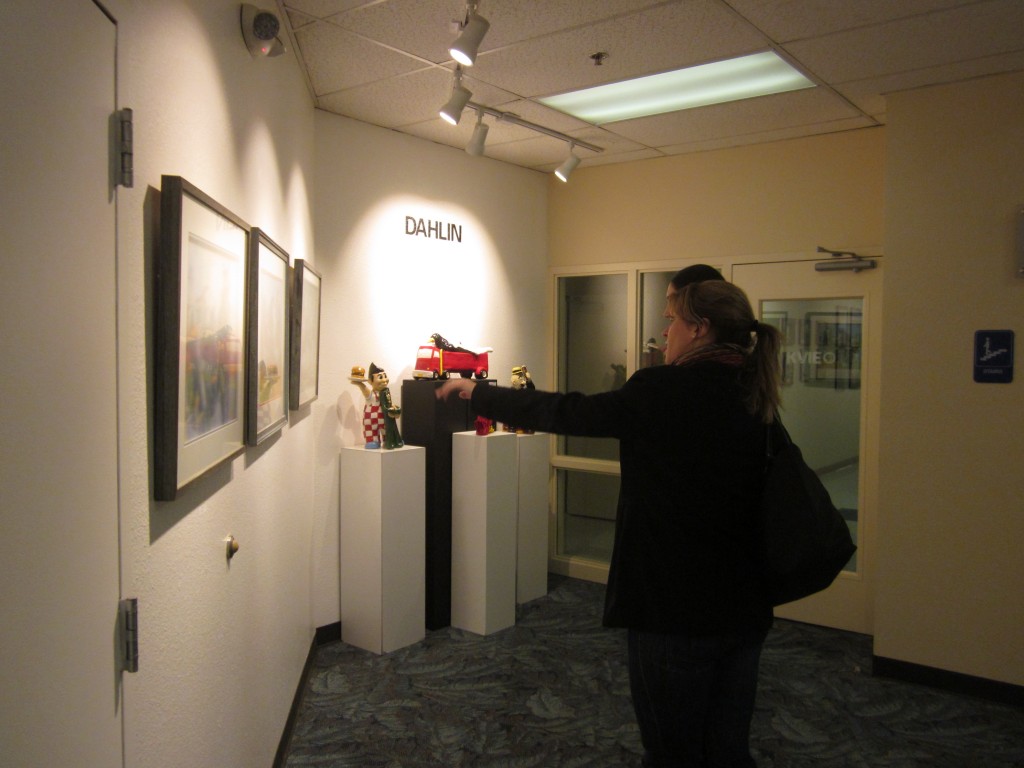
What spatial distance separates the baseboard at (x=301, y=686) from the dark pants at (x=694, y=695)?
1.57m

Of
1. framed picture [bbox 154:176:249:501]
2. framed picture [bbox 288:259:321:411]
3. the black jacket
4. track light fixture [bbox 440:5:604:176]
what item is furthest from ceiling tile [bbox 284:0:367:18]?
the black jacket

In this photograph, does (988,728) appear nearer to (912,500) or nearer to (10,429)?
(912,500)

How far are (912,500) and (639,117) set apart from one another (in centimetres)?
235

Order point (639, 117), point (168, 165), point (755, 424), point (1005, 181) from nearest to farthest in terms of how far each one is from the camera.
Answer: point (168, 165)
point (755, 424)
point (1005, 181)
point (639, 117)

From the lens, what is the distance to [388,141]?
13.9 feet

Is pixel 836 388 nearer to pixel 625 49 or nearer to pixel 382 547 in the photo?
pixel 625 49

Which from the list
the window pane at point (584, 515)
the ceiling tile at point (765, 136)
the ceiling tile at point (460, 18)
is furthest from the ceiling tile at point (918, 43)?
the window pane at point (584, 515)

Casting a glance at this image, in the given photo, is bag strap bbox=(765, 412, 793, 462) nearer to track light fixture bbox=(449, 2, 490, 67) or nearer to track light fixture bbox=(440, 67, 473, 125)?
track light fixture bbox=(449, 2, 490, 67)

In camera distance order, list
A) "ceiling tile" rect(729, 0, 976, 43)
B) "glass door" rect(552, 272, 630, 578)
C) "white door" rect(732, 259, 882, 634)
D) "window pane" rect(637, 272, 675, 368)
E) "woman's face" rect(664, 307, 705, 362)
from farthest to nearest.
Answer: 1. "glass door" rect(552, 272, 630, 578)
2. "window pane" rect(637, 272, 675, 368)
3. "white door" rect(732, 259, 882, 634)
4. "ceiling tile" rect(729, 0, 976, 43)
5. "woman's face" rect(664, 307, 705, 362)

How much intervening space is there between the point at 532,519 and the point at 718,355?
3158 mm

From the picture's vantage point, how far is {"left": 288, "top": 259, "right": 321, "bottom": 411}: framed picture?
2.91m

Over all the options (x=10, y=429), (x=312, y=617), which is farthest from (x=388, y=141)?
(x=10, y=429)

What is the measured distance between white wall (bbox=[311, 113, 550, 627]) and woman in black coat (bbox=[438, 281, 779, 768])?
253 cm

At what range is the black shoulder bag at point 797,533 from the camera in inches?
60.7
